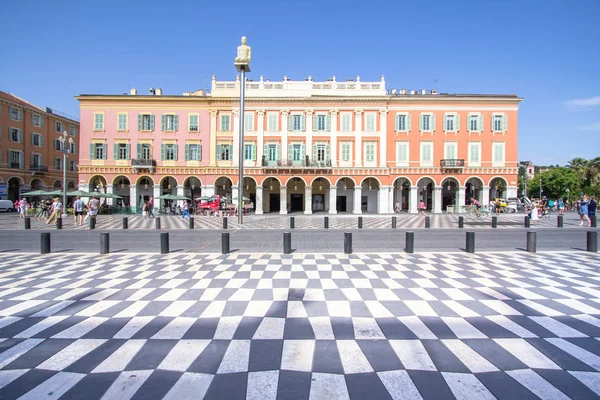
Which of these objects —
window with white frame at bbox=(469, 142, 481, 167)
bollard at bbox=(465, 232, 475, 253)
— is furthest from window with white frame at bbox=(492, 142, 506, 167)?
bollard at bbox=(465, 232, 475, 253)

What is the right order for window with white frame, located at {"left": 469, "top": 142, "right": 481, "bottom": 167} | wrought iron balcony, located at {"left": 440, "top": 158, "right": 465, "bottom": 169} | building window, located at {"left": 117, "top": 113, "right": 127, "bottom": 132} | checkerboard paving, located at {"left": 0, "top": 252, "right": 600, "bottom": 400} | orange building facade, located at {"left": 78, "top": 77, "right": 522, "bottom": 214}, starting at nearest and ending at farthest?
checkerboard paving, located at {"left": 0, "top": 252, "right": 600, "bottom": 400}
wrought iron balcony, located at {"left": 440, "top": 158, "right": 465, "bottom": 169}
orange building facade, located at {"left": 78, "top": 77, "right": 522, "bottom": 214}
building window, located at {"left": 117, "top": 113, "right": 127, "bottom": 132}
window with white frame, located at {"left": 469, "top": 142, "right": 481, "bottom": 167}

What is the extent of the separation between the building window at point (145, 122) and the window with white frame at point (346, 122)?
21.1 m

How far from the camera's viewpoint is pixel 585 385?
2.79 m

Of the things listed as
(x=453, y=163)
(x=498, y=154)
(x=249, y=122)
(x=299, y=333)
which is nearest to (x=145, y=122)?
(x=249, y=122)

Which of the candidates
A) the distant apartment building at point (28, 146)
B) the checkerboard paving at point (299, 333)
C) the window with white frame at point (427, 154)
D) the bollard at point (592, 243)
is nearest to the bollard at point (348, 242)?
the checkerboard paving at point (299, 333)

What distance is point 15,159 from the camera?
36.6 m

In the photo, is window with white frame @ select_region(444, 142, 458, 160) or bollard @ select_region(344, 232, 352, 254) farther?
window with white frame @ select_region(444, 142, 458, 160)

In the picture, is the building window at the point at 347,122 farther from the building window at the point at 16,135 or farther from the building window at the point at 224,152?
the building window at the point at 16,135

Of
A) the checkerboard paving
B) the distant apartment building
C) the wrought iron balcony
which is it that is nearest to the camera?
the checkerboard paving

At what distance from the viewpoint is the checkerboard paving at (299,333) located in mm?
2781

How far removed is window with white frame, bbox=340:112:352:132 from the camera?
31906 millimetres

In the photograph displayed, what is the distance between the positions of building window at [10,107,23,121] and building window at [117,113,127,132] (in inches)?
637

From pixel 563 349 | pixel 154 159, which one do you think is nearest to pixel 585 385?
pixel 563 349

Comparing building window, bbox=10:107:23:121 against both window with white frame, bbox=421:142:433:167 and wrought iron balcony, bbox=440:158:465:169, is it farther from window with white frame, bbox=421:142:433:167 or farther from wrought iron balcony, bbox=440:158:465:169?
wrought iron balcony, bbox=440:158:465:169
